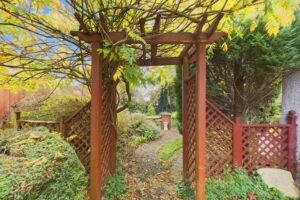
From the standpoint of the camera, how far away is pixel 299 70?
11.1 ft

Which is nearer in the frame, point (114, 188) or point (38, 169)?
point (38, 169)

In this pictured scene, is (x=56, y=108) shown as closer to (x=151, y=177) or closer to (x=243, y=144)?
(x=151, y=177)

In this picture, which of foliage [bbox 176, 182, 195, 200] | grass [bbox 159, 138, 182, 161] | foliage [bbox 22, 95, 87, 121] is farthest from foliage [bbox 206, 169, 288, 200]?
foliage [bbox 22, 95, 87, 121]

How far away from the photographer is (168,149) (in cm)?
609

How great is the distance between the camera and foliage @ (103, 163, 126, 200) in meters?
3.04

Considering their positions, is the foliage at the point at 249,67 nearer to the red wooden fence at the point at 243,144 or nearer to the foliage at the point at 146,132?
the red wooden fence at the point at 243,144

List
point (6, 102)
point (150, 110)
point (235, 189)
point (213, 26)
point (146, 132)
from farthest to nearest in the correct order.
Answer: point (150, 110), point (146, 132), point (6, 102), point (235, 189), point (213, 26)

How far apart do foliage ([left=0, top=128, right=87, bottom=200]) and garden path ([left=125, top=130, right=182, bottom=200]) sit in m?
1.61

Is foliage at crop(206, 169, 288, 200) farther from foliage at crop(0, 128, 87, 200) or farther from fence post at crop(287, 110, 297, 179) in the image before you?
foliage at crop(0, 128, 87, 200)

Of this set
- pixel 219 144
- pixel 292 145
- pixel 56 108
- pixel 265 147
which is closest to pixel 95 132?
pixel 56 108

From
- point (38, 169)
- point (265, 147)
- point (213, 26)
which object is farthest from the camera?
point (265, 147)

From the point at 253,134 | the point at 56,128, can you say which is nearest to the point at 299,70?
the point at 253,134

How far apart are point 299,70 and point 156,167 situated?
3.35 meters

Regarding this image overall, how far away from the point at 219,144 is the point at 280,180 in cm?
101
